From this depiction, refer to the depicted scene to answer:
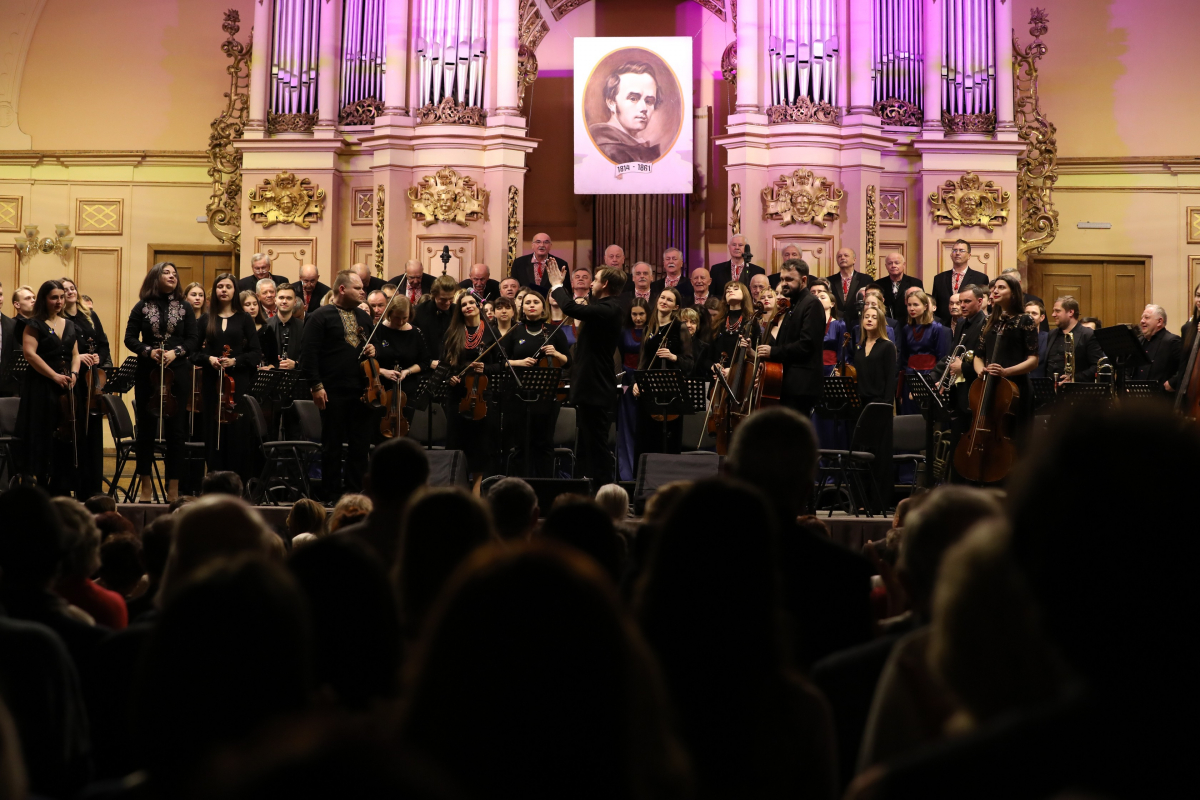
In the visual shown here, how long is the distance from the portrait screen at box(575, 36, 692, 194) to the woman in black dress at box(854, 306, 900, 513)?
4247mm

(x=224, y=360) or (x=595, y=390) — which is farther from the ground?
(x=224, y=360)

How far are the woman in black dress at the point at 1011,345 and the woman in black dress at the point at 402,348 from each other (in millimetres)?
3779

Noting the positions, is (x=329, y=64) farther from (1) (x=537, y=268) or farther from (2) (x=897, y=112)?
(2) (x=897, y=112)

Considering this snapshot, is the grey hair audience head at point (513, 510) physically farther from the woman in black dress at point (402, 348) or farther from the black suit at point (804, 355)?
the woman in black dress at point (402, 348)

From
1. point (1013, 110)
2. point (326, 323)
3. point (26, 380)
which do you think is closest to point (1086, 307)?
point (1013, 110)

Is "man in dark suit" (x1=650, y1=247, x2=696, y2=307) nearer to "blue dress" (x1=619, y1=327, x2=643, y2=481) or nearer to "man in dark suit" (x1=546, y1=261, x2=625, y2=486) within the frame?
"blue dress" (x1=619, y1=327, x2=643, y2=481)

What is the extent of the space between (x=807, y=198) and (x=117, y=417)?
668 centimetres

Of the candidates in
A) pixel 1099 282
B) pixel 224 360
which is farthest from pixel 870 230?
pixel 224 360

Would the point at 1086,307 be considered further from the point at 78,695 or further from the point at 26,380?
the point at 78,695

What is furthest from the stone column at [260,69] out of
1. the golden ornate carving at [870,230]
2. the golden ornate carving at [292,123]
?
the golden ornate carving at [870,230]

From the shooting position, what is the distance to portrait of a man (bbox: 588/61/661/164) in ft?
42.2

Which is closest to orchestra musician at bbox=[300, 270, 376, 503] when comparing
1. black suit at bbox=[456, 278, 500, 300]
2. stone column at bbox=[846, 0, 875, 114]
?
black suit at bbox=[456, 278, 500, 300]

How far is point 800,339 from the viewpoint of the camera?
8023 mm

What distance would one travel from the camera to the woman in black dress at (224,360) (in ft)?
29.2
